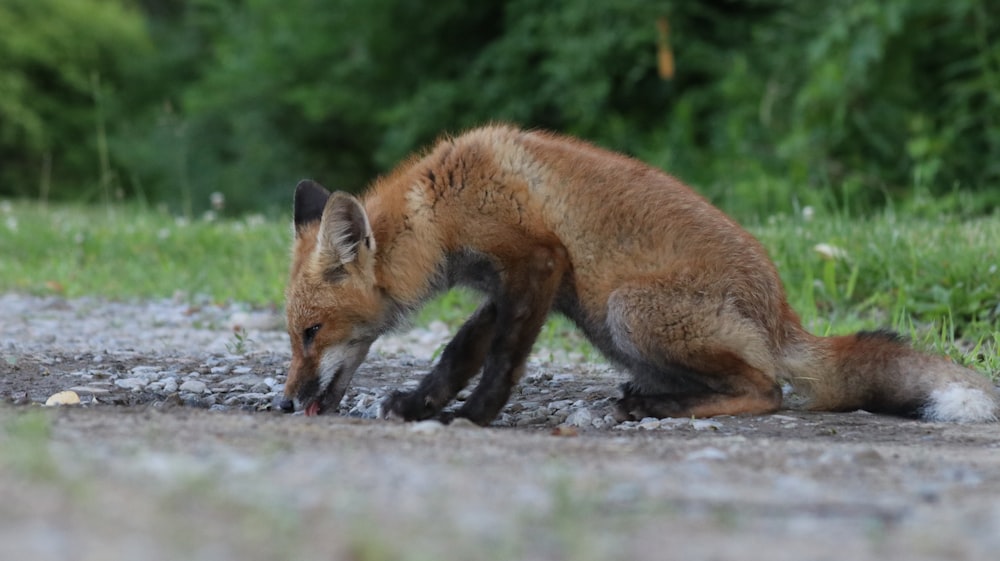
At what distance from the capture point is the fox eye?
4.93m

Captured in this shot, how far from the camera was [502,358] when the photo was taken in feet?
15.5

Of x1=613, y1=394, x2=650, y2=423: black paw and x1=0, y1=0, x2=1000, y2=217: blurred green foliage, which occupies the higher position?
x1=0, y1=0, x2=1000, y2=217: blurred green foliage

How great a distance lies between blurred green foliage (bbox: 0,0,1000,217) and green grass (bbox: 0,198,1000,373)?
0.74m

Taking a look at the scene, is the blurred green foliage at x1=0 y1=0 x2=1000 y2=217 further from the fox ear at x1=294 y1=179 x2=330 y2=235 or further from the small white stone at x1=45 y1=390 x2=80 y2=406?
the small white stone at x1=45 y1=390 x2=80 y2=406

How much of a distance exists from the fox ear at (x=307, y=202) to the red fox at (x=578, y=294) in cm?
29

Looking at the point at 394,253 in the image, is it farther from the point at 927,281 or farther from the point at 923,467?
the point at 927,281

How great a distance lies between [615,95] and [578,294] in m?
9.64

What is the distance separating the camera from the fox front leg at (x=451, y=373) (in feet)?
15.8

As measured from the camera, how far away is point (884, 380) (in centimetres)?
471

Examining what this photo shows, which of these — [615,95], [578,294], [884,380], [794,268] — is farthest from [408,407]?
[615,95]

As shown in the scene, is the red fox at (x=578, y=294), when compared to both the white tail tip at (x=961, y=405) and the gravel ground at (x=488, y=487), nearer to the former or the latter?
the white tail tip at (x=961, y=405)

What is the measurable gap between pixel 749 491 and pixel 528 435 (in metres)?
1.14

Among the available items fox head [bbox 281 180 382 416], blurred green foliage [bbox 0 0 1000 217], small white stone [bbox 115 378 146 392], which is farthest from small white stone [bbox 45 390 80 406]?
blurred green foliage [bbox 0 0 1000 217]

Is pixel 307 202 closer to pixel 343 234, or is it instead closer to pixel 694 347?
pixel 343 234
